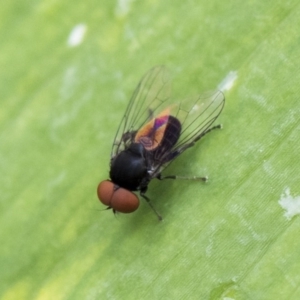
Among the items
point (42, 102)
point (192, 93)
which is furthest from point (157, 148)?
point (42, 102)

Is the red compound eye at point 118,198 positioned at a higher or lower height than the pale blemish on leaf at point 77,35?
lower

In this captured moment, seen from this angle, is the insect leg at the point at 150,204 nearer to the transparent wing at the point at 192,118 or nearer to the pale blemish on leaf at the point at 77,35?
the transparent wing at the point at 192,118

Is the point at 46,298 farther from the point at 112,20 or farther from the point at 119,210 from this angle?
the point at 112,20

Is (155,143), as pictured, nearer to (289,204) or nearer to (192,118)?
(192,118)

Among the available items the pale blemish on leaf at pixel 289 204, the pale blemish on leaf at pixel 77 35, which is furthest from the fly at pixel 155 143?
the pale blemish on leaf at pixel 77 35

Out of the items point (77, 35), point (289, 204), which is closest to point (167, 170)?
point (289, 204)

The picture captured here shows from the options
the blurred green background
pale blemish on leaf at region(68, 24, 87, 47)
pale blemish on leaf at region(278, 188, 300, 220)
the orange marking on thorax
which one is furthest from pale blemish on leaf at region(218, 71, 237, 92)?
pale blemish on leaf at region(68, 24, 87, 47)
